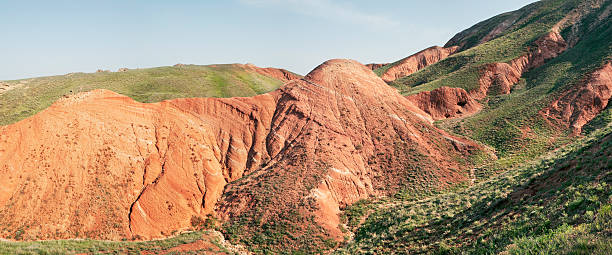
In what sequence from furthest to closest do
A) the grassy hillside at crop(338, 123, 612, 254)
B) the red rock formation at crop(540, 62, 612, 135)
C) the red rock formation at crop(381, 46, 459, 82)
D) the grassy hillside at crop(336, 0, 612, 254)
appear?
the red rock formation at crop(381, 46, 459, 82), the red rock formation at crop(540, 62, 612, 135), the grassy hillside at crop(336, 0, 612, 254), the grassy hillside at crop(338, 123, 612, 254)

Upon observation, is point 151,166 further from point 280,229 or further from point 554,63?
point 554,63

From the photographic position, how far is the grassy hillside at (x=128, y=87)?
85.1ft

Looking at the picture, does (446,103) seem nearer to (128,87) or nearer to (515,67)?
(515,67)

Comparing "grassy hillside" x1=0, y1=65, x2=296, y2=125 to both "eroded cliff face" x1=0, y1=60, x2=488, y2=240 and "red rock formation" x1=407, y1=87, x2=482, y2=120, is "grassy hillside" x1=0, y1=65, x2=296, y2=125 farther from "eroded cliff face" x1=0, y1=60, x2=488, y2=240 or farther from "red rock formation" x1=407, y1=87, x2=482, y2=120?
"red rock formation" x1=407, y1=87, x2=482, y2=120

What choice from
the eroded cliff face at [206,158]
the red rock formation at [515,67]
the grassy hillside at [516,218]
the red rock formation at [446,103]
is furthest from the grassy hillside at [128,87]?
the red rock formation at [515,67]

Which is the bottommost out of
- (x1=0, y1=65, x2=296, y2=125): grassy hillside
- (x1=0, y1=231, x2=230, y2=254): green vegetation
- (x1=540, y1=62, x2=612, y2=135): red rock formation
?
(x1=0, y1=231, x2=230, y2=254): green vegetation

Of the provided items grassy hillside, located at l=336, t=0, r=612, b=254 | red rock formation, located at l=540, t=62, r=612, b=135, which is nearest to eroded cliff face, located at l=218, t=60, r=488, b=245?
grassy hillside, located at l=336, t=0, r=612, b=254

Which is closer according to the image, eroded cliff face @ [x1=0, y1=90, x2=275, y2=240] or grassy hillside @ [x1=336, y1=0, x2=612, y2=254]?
grassy hillside @ [x1=336, y1=0, x2=612, y2=254]

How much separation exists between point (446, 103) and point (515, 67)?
17.3 meters

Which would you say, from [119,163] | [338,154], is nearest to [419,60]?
[338,154]

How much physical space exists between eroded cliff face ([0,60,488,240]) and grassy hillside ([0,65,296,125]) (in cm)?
250

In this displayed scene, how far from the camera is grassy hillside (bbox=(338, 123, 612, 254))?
28.8ft

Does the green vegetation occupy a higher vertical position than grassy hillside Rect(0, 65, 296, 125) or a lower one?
lower

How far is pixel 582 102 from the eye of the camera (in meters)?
32.7
